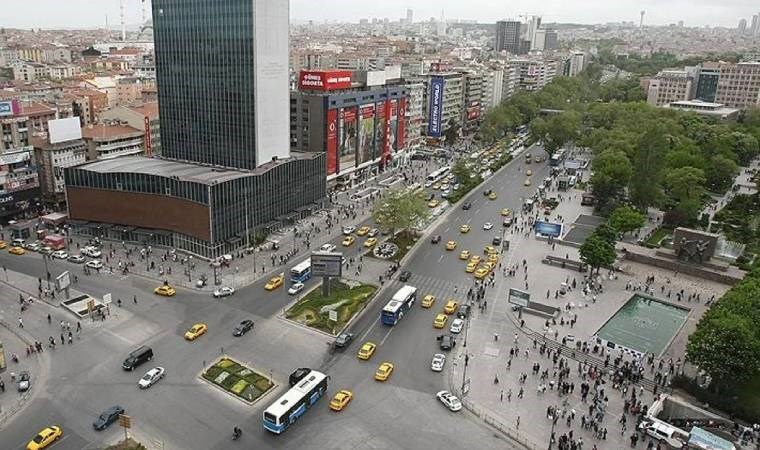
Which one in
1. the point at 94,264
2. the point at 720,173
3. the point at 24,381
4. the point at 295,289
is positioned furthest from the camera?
the point at 720,173

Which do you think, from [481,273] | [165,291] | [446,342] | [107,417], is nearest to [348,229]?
[481,273]

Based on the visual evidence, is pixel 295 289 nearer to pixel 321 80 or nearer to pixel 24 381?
pixel 24 381

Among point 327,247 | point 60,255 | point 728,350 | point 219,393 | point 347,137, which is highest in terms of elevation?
point 347,137

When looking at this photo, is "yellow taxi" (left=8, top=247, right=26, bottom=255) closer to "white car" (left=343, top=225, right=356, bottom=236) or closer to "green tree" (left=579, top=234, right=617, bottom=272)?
"white car" (left=343, top=225, right=356, bottom=236)

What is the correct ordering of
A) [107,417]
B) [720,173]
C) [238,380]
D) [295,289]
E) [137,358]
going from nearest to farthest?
[107,417]
[238,380]
[137,358]
[295,289]
[720,173]

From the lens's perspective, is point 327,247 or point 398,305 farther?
point 327,247

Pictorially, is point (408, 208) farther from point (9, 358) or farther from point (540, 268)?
point (9, 358)
